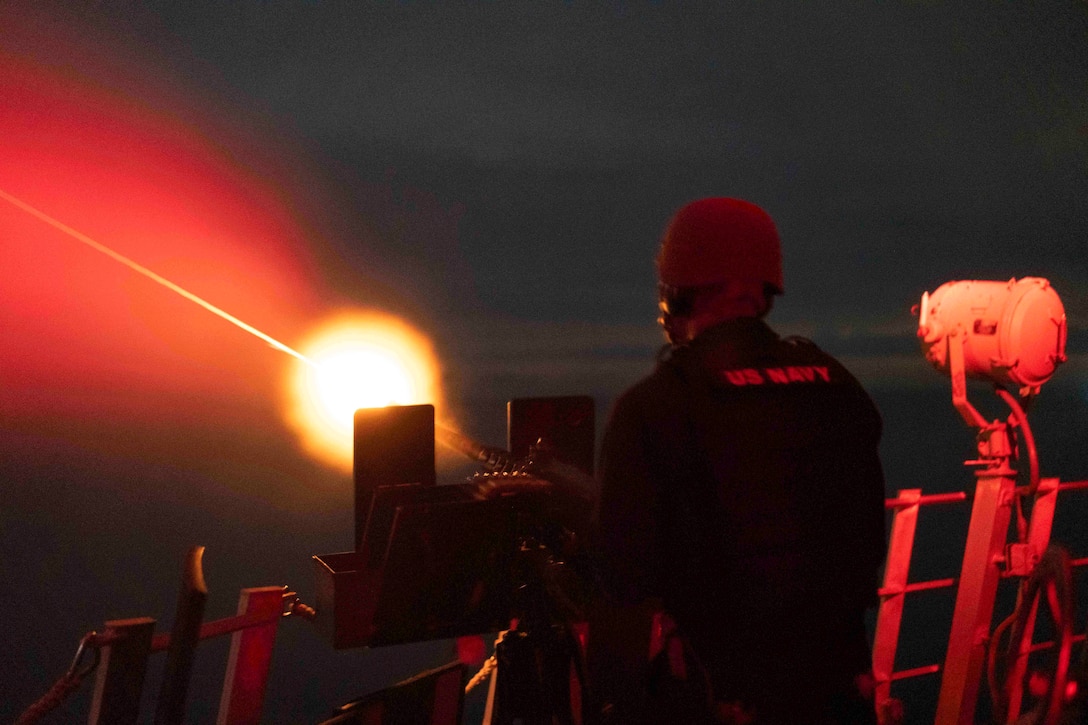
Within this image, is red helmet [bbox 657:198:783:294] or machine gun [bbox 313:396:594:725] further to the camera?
machine gun [bbox 313:396:594:725]

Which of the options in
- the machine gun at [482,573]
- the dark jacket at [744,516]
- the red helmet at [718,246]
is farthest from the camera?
the machine gun at [482,573]

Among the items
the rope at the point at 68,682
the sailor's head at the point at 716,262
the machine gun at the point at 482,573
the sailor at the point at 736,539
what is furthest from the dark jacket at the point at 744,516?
the rope at the point at 68,682

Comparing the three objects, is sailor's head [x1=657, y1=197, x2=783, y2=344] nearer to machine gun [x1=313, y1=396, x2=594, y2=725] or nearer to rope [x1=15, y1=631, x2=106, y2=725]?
machine gun [x1=313, y1=396, x2=594, y2=725]

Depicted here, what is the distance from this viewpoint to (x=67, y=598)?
125250 mm

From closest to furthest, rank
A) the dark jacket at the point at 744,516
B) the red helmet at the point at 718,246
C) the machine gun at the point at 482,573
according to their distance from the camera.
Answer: the dark jacket at the point at 744,516 → the red helmet at the point at 718,246 → the machine gun at the point at 482,573

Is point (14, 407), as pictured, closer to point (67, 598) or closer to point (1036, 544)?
point (67, 598)

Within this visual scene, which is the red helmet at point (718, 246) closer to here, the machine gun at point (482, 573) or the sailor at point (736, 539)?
the sailor at point (736, 539)

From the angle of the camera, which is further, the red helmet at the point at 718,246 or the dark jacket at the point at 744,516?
the red helmet at the point at 718,246

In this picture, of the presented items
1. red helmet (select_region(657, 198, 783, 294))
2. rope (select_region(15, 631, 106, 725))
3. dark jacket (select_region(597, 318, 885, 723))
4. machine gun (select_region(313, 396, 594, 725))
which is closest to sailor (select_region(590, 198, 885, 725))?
dark jacket (select_region(597, 318, 885, 723))

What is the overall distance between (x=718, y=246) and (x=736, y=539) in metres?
0.72

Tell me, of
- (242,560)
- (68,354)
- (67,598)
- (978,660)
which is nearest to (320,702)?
(242,560)

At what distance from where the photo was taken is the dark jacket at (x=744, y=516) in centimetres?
211

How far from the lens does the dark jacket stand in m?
2.11

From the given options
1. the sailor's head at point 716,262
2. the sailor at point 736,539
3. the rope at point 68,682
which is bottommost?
the rope at point 68,682
